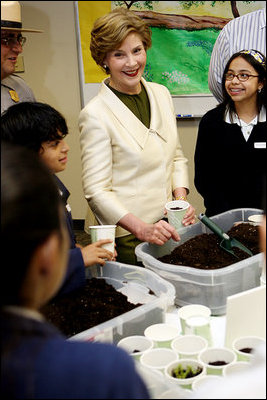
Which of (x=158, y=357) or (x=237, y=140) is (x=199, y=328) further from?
(x=237, y=140)

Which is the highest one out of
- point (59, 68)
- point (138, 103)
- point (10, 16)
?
point (10, 16)

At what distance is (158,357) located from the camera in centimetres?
113

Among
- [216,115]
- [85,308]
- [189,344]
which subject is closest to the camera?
[189,344]

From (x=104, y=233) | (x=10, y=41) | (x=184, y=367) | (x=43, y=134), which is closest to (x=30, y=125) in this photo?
(x=43, y=134)

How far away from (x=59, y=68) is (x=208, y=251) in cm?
321

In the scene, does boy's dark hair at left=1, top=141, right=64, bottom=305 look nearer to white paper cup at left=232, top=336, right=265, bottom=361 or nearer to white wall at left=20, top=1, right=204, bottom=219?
white paper cup at left=232, top=336, right=265, bottom=361

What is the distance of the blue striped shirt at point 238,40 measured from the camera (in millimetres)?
2145

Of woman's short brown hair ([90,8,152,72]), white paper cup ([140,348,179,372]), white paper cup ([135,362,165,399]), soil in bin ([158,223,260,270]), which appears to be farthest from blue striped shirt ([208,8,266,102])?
white paper cup ([135,362,165,399])

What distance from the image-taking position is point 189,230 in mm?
1855

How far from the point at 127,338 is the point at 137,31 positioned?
1.22 metres

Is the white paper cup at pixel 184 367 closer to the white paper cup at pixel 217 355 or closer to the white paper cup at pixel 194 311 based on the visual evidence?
the white paper cup at pixel 217 355

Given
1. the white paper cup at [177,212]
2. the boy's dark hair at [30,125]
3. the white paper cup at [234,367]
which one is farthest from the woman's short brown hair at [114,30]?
the white paper cup at [234,367]

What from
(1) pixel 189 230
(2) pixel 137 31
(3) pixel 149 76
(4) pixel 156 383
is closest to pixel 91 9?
(3) pixel 149 76

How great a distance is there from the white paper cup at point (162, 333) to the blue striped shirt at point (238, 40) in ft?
4.44
